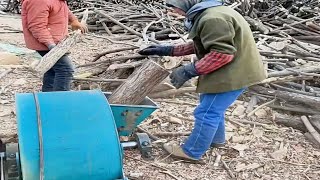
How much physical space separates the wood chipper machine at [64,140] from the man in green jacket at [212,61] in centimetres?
97

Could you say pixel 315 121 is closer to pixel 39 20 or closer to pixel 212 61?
pixel 212 61

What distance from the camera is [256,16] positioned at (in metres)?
11.0

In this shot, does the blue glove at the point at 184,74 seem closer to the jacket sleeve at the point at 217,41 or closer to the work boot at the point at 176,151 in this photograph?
the jacket sleeve at the point at 217,41

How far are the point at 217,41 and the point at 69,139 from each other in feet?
4.56

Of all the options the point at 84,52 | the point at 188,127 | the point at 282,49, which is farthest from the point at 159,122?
the point at 84,52

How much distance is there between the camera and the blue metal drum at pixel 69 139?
9.76 feet

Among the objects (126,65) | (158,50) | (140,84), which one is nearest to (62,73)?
(126,65)

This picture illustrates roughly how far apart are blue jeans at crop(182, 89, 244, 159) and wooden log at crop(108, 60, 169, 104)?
0.49 metres

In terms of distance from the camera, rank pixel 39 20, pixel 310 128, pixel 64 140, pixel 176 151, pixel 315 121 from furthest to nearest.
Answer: pixel 315 121 < pixel 310 128 < pixel 39 20 < pixel 176 151 < pixel 64 140

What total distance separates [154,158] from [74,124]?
4.79 feet

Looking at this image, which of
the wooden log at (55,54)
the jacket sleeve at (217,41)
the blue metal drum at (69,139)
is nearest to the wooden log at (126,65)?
the wooden log at (55,54)

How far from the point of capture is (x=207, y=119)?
4168mm

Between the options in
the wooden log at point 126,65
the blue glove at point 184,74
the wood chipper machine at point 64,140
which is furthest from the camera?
the wooden log at point 126,65

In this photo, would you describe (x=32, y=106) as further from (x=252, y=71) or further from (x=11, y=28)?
(x=11, y=28)
